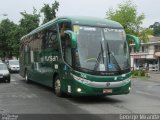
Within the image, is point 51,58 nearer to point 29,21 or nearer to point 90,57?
point 90,57

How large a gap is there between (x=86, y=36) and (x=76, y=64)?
3.90 ft

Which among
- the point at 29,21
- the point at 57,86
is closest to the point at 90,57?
the point at 57,86

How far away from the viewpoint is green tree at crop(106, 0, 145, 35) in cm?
5697

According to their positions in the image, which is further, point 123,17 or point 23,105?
point 123,17

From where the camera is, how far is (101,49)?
1447 centimetres

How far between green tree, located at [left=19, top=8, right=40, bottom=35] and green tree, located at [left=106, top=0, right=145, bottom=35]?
40.6 ft

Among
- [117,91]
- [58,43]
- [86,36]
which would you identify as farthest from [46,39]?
[117,91]

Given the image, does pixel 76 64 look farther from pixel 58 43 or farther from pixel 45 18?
pixel 45 18

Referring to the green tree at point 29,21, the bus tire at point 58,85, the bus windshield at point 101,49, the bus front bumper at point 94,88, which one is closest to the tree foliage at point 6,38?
the green tree at point 29,21

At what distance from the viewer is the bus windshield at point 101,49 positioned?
1420cm

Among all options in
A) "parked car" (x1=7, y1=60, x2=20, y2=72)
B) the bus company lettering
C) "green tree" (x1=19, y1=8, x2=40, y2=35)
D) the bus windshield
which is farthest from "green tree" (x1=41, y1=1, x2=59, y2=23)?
the bus windshield

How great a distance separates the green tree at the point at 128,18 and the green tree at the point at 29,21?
12374 mm

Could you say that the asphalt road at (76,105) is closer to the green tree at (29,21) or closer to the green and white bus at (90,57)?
the green and white bus at (90,57)

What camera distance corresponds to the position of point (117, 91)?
1452cm
